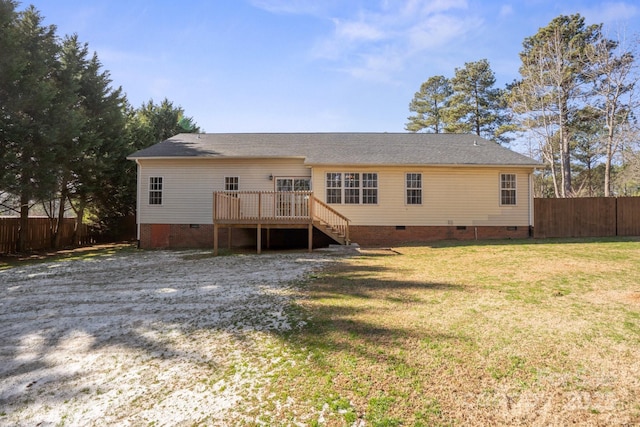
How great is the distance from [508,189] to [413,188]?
4140 millimetres

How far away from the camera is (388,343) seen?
4023 mm

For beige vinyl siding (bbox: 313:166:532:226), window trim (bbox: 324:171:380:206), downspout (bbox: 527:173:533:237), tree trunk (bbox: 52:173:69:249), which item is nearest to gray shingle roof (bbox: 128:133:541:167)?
beige vinyl siding (bbox: 313:166:532:226)

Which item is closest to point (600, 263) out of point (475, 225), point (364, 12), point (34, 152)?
point (475, 225)

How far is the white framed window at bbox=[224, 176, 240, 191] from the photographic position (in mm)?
15336

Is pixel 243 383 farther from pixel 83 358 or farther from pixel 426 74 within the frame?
pixel 426 74

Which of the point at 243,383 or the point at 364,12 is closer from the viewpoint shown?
the point at 243,383

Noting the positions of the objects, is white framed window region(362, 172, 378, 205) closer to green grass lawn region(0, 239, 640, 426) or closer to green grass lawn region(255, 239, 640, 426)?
green grass lawn region(255, 239, 640, 426)

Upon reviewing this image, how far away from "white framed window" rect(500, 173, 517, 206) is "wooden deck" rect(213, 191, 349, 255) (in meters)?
6.98

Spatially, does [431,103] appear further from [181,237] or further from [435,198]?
[181,237]

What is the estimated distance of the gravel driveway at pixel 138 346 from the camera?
314 centimetres

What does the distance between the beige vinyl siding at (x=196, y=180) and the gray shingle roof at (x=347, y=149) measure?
1.40ft

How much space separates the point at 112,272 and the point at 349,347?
26.8 feet

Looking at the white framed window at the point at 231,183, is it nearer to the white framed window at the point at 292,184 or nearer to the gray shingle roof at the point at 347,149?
the gray shingle roof at the point at 347,149

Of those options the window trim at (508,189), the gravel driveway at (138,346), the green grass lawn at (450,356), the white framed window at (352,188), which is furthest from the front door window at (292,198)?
the window trim at (508,189)
